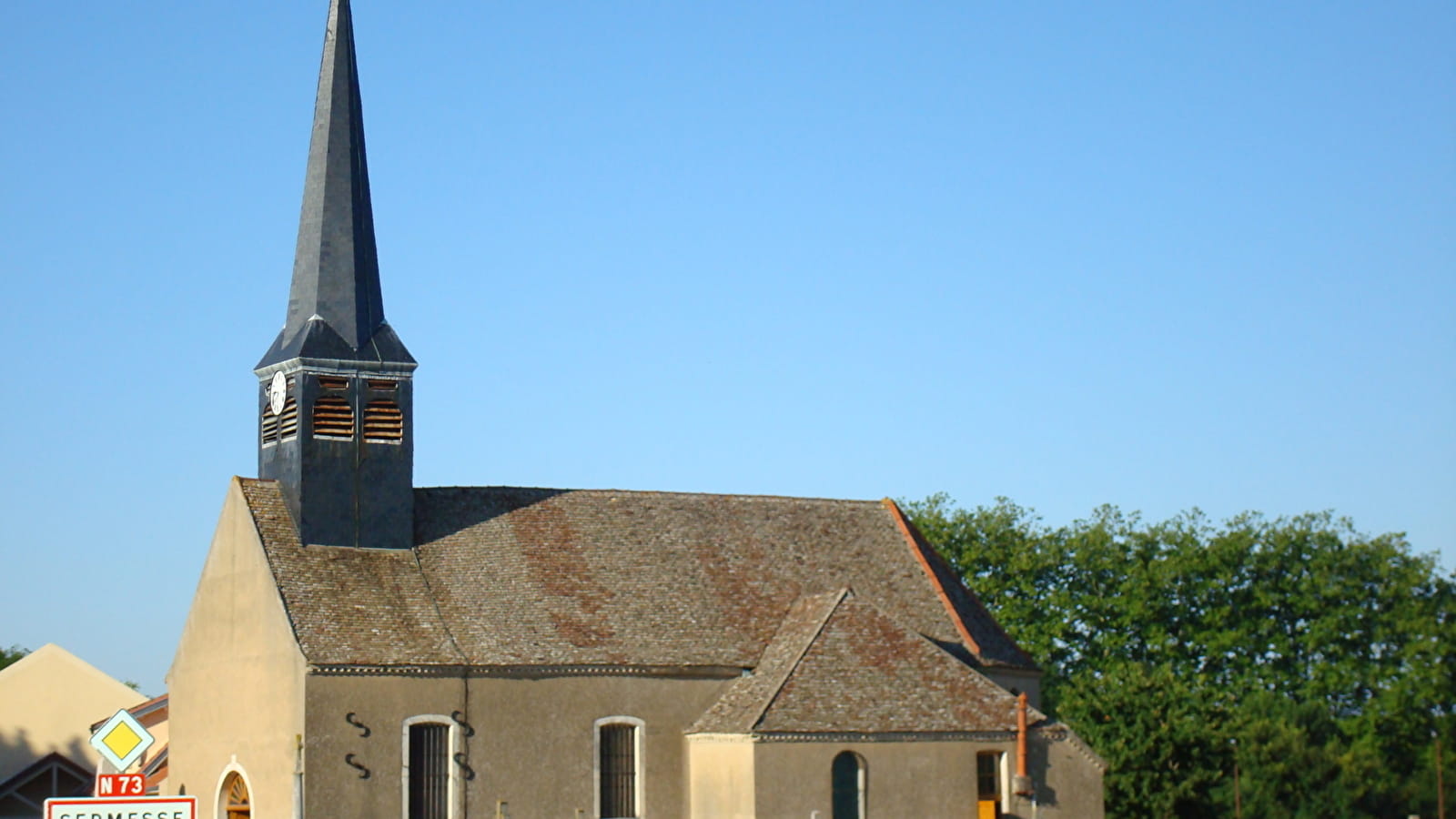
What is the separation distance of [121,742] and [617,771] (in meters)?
26.5

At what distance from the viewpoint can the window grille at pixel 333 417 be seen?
38375 mm

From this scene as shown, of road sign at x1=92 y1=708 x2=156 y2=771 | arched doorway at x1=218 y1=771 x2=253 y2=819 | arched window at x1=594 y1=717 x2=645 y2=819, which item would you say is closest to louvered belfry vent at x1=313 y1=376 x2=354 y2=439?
arched doorway at x1=218 y1=771 x2=253 y2=819

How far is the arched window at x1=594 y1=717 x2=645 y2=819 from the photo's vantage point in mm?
37656

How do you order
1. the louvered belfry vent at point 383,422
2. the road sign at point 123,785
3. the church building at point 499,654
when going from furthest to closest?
the louvered belfry vent at point 383,422
the church building at point 499,654
the road sign at point 123,785

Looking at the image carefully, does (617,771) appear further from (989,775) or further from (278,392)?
(278,392)

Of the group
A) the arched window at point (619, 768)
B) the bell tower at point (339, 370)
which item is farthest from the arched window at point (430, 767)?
the bell tower at point (339, 370)

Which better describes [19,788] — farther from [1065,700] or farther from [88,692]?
[1065,700]

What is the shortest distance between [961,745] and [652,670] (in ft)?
22.3

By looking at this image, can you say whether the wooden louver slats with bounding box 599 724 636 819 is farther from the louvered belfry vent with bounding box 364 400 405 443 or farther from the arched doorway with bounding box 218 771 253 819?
the louvered belfry vent with bounding box 364 400 405 443

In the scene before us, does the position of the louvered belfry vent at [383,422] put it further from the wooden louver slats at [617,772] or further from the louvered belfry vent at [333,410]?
the wooden louver slats at [617,772]

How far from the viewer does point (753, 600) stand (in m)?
40.8

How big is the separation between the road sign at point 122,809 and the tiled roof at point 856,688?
24901 millimetres

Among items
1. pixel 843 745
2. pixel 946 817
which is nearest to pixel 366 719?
pixel 843 745

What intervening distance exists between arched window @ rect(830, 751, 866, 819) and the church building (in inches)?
1.9
